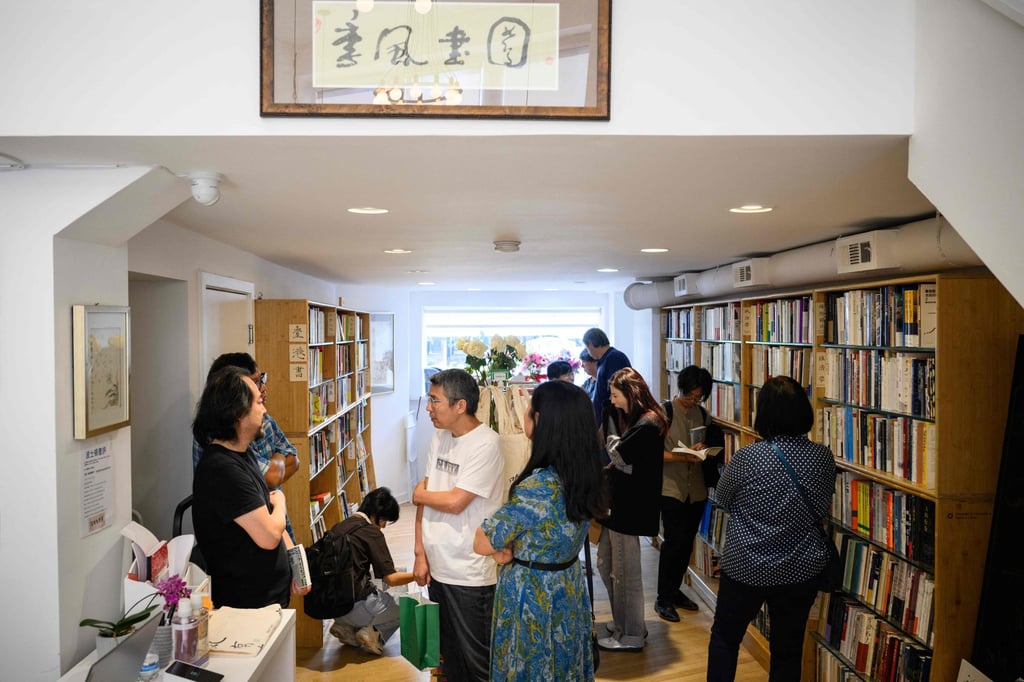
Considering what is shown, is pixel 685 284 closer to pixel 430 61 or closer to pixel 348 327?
pixel 348 327

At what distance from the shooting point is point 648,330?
808 centimetres

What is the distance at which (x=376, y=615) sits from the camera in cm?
415

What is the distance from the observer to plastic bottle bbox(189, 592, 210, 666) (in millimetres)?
2109

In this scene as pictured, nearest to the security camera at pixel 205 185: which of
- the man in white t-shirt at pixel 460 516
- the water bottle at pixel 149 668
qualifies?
the man in white t-shirt at pixel 460 516

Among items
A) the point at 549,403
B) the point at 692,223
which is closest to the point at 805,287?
the point at 692,223

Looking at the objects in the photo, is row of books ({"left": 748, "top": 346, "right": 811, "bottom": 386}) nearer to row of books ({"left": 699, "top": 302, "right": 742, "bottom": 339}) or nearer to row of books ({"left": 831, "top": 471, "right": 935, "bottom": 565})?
row of books ({"left": 699, "top": 302, "right": 742, "bottom": 339})

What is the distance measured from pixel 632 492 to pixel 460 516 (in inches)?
56.7

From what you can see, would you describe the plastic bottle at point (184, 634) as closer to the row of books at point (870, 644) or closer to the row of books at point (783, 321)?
the row of books at point (870, 644)

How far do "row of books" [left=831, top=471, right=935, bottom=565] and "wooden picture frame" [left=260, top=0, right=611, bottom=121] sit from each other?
7.27 ft

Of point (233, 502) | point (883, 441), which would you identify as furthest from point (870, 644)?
point (233, 502)

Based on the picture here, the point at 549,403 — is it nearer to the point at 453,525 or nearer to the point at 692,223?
the point at 453,525

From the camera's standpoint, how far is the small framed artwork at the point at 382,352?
8.69 m

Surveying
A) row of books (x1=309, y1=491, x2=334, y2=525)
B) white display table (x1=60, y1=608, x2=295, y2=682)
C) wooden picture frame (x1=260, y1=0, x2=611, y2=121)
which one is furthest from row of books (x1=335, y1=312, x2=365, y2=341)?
wooden picture frame (x1=260, y1=0, x2=611, y2=121)

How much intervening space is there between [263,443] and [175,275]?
0.91 metres
